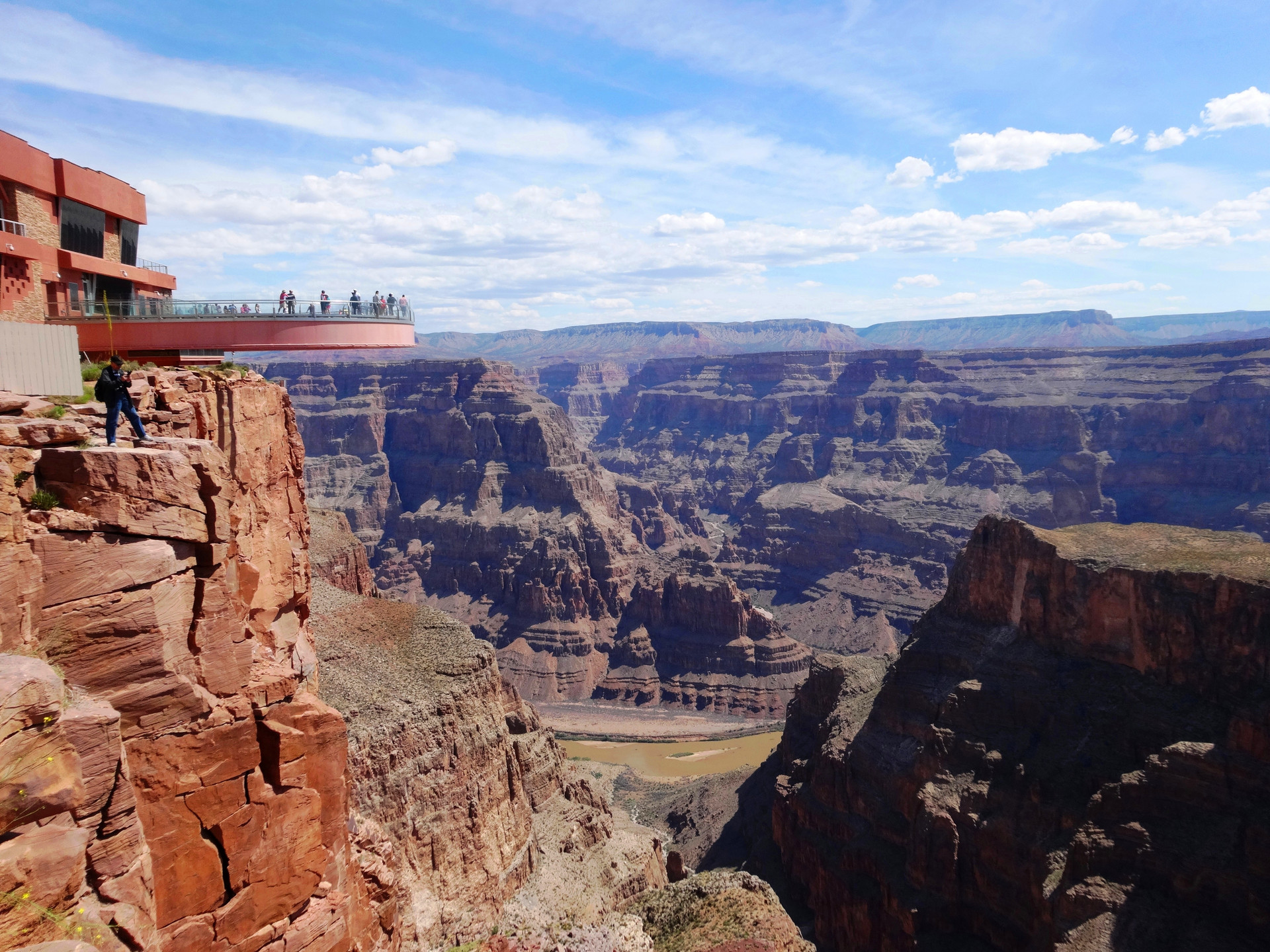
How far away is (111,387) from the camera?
57.5ft

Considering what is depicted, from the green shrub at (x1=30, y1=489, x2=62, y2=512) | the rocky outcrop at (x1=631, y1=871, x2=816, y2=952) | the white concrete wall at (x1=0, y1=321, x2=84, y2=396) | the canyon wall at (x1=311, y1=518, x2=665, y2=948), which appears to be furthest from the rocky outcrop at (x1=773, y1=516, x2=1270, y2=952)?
the white concrete wall at (x1=0, y1=321, x2=84, y2=396)

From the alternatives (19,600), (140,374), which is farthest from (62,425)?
(140,374)

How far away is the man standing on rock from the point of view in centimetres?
1706

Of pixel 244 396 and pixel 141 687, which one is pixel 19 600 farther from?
pixel 244 396

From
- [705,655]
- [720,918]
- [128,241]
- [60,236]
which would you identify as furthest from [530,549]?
[60,236]

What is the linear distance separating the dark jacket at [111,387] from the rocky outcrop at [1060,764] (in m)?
45.6

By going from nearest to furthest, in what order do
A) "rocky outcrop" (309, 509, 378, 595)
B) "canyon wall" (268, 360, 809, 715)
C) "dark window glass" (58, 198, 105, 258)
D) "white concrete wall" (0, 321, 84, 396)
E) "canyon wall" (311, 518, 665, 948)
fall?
"white concrete wall" (0, 321, 84, 396) → "dark window glass" (58, 198, 105, 258) → "canyon wall" (311, 518, 665, 948) → "rocky outcrop" (309, 509, 378, 595) → "canyon wall" (268, 360, 809, 715)

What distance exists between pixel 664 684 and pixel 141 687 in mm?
113530

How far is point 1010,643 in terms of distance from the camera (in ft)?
205

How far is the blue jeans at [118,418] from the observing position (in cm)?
1695

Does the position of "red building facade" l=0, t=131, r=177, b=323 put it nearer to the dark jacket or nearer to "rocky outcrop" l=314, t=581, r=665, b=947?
the dark jacket

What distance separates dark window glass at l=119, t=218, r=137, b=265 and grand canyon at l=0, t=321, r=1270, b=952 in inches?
376

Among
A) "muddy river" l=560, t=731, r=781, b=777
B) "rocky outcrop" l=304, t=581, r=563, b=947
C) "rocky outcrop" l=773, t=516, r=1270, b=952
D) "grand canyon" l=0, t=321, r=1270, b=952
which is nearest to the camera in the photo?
"grand canyon" l=0, t=321, r=1270, b=952

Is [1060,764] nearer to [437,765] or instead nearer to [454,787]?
[454,787]
